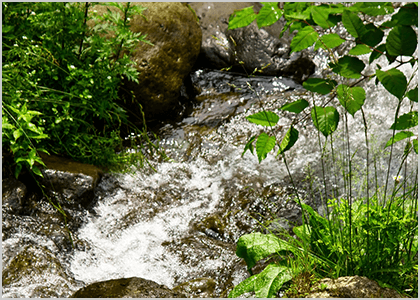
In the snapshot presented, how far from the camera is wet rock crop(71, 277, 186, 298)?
2371mm

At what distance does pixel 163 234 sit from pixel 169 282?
0.56 m

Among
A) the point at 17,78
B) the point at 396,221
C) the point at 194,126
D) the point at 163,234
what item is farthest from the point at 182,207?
the point at 396,221

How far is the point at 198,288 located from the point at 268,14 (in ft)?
6.73

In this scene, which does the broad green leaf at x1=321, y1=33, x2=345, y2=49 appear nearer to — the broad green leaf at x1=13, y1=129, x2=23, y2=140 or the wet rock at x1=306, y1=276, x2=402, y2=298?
the wet rock at x1=306, y1=276, x2=402, y2=298

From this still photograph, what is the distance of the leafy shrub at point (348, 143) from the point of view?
1611mm

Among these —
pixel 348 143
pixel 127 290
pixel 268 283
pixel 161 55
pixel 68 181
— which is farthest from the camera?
pixel 161 55

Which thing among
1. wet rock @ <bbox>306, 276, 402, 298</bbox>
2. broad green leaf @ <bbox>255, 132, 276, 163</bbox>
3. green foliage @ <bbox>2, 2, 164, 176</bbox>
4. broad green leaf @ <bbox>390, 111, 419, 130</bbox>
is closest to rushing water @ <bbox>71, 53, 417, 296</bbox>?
green foliage @ <bbox>2, 2, 164, 176</bbox>

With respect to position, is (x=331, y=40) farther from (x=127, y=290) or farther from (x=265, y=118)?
(x=127, y=290)

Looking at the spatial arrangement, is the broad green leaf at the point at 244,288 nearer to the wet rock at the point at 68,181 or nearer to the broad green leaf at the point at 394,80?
the broad green leaf at the point at 394,80

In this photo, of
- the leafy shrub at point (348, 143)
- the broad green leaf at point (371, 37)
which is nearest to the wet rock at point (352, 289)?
the leafy shrub at point (348, 143)

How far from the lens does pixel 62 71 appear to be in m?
3.97

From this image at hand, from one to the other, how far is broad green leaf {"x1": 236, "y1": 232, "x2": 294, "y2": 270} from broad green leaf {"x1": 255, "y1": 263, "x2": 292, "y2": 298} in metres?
0.11

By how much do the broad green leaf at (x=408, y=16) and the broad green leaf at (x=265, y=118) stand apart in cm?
63

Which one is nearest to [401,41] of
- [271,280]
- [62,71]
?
[271,280]
